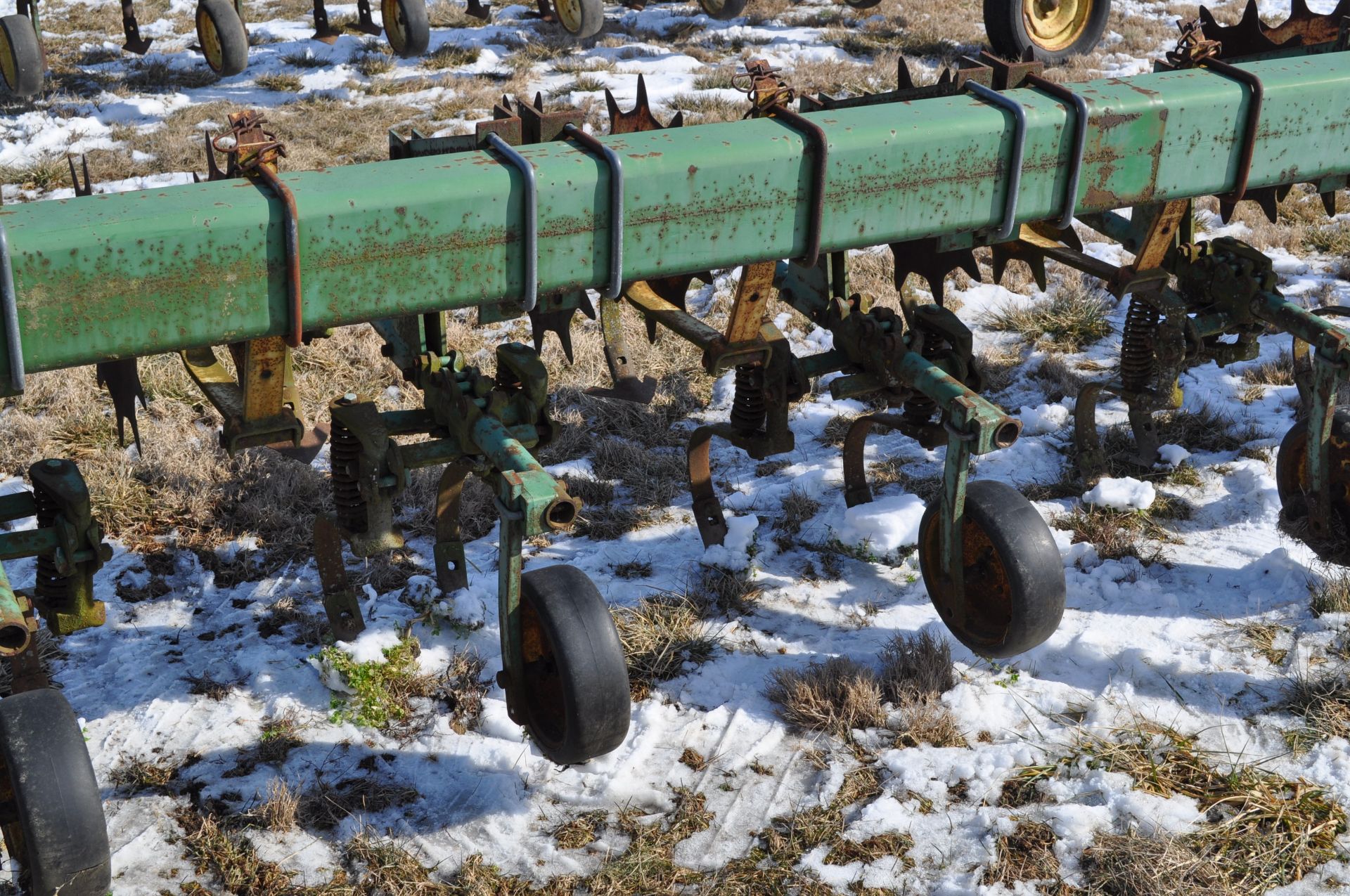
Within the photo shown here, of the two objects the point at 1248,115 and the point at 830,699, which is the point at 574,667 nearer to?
the point at 830,699

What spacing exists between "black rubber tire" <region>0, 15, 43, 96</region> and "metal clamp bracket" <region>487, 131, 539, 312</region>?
872cm

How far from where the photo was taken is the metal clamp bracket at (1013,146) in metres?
3.31

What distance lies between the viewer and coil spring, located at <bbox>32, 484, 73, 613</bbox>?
363cm

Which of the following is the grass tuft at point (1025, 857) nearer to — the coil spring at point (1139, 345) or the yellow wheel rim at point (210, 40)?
the coil spring at point (1139, 345)

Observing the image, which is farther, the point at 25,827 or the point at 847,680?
the point at 847,680

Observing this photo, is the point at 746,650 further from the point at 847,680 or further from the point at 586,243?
the point at 586,243

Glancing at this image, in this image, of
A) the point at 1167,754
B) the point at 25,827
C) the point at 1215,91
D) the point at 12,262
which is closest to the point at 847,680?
the point at 1167,754

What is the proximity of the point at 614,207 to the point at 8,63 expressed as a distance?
943 centimetres

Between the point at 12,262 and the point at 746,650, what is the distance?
2.48 meters

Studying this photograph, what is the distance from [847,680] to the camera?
3.85 m

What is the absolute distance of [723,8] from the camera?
40.4 ft

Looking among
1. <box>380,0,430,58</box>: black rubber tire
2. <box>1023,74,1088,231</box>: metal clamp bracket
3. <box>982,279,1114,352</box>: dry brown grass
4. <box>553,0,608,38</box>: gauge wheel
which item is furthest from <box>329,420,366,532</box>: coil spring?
<box>553,0,608,38</box>: gauge wheel

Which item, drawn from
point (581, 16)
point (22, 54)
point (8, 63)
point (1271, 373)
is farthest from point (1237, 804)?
point (8, 63)

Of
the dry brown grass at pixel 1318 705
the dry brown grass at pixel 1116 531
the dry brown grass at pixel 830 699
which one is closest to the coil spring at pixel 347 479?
the dry brown grass at pixel 830 699
